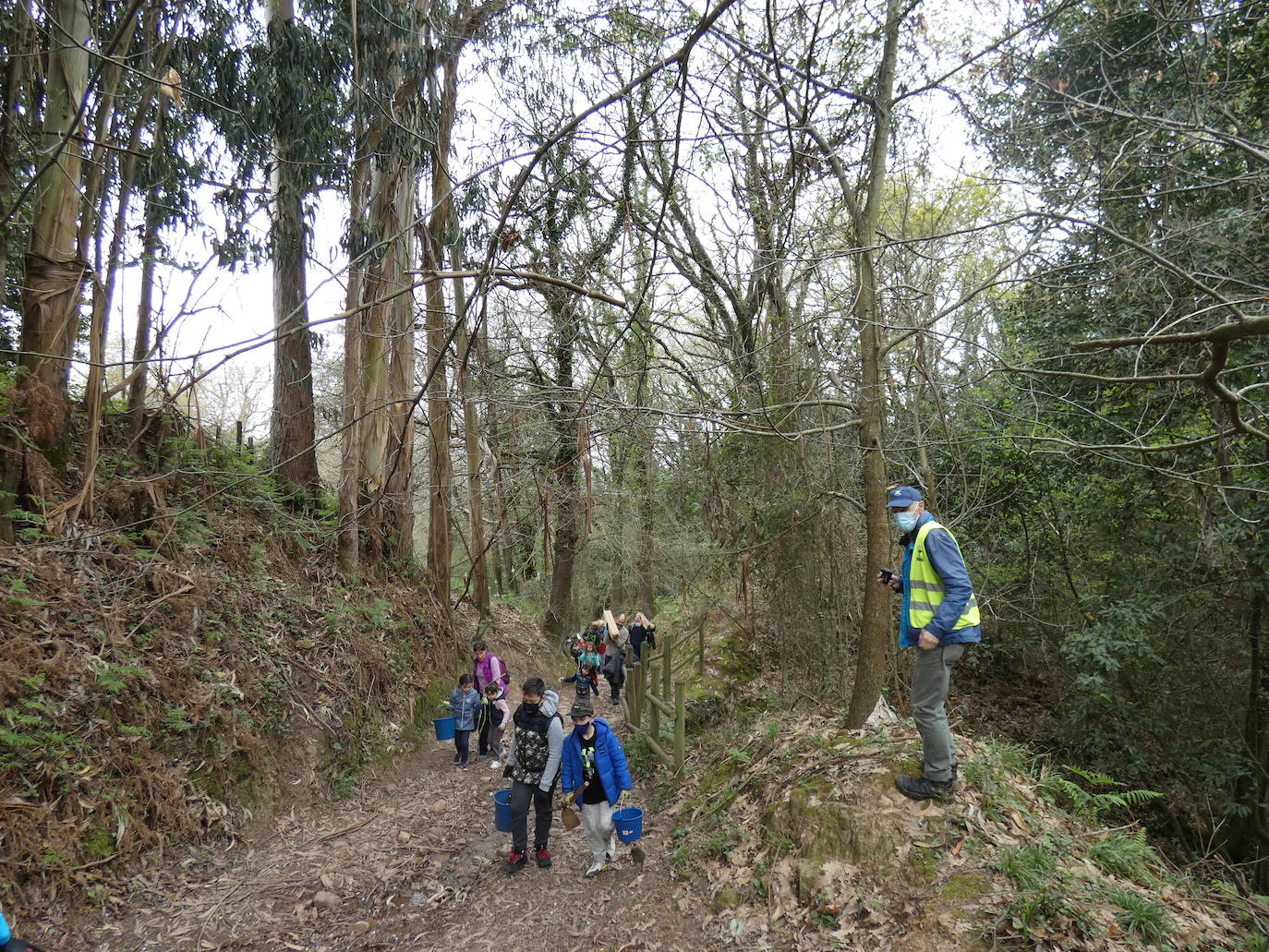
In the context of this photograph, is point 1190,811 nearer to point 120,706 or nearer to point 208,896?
point 208,896

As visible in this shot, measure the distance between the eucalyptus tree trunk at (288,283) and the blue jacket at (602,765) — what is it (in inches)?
193

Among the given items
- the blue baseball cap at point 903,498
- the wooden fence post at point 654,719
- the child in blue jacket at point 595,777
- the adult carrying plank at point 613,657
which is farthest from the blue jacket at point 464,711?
the blue baseball cap at point 903,498

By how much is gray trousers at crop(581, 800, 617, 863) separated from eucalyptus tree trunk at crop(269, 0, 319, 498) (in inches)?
208

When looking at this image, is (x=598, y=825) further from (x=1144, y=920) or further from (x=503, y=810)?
(x=1144, y=920)

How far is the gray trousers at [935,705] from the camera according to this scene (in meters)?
4.40

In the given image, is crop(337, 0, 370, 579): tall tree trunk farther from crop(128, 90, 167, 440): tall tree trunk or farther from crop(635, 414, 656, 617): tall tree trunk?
crop(635, 414, 656, 617): tall tree trunk

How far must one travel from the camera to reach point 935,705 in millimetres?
4387

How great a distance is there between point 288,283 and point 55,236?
3975 mm

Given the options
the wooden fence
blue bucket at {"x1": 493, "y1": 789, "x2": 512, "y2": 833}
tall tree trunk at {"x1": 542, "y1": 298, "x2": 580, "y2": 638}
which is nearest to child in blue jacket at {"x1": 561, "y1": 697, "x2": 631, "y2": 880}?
blue bucket at {"x1": 493, "y1": 789, "x2": 512, "y2": 833}

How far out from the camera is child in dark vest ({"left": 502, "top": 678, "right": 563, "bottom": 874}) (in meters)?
5.80

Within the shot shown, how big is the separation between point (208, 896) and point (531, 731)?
8.34ft

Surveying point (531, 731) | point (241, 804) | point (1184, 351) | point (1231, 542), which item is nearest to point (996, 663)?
point (1231, 542)

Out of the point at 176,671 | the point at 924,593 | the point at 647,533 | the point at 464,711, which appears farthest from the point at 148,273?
the point at 647,533

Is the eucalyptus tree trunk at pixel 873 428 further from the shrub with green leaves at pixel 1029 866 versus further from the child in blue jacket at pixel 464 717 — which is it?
the child in blue jacket at pixel 464 717
